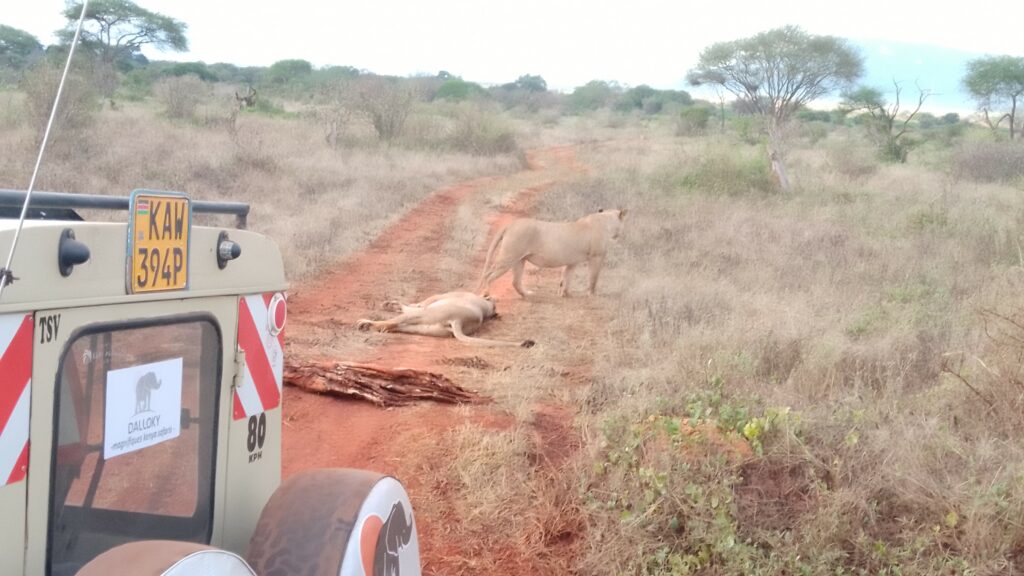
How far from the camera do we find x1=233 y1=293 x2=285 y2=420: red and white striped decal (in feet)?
7.64

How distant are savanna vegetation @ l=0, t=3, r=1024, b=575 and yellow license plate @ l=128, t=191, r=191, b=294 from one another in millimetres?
2663

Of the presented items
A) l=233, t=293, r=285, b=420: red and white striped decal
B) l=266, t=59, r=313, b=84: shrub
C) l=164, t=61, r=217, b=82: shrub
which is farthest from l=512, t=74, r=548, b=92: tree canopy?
l=233, t=293, r=285, b=420: red and white striped decal

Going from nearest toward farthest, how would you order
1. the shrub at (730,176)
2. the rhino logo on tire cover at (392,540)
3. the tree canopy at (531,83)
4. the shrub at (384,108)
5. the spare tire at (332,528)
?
the spare tire at (332,528)
the rhino logo on tire cover at (392,540)
the shrub at (730,176)
the shrub at (384,108)
the tree canopy at (531,83)

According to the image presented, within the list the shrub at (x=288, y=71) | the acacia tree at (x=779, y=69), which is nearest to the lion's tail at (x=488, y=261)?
the acacia tree at (x=779, y=69)

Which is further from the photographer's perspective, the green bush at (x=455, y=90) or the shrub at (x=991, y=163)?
the green bush at (x=455, y=90)

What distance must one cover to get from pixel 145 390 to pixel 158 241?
293 millimetres

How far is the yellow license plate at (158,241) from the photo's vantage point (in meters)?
1.88

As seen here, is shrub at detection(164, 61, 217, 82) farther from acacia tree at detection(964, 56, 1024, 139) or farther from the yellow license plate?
the yellow license plate

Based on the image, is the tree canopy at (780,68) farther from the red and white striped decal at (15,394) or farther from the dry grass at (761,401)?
the red and white striped decal at (15,394)

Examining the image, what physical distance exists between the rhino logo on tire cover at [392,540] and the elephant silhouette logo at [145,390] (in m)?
0.57

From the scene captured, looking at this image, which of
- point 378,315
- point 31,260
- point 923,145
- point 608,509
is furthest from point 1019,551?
point 923,145

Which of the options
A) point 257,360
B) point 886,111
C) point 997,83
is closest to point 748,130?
point 886,111

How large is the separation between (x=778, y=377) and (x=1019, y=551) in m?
2.27

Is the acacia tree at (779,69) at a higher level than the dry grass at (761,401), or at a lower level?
higher
